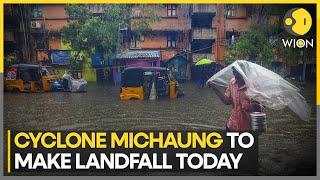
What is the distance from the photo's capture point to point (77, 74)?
730 centimetres

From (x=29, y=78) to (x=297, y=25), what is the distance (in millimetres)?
4696

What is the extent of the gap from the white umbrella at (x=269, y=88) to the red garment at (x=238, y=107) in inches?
4.7

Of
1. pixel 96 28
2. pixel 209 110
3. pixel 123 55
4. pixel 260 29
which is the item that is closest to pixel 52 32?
pixel 96 28

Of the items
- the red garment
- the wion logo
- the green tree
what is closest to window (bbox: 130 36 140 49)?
the green tree

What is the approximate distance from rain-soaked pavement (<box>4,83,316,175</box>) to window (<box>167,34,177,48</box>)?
38.2 inches

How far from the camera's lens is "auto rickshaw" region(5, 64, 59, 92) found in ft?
23.2

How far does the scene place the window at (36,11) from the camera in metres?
6.95

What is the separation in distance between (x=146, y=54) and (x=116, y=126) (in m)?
1.38

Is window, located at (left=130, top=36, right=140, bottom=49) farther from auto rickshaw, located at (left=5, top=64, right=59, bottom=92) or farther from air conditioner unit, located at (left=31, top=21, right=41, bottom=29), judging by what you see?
air conditioner unit, located at (left=31, top=21, right=41, bottom=29)

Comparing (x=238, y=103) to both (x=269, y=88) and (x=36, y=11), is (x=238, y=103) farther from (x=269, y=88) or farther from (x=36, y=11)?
(x=36, y=11)

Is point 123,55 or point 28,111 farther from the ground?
point 123,55

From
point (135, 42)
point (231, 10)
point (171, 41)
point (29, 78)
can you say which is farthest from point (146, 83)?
point (29, 78)

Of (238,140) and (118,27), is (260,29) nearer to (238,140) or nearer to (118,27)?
(238,140)

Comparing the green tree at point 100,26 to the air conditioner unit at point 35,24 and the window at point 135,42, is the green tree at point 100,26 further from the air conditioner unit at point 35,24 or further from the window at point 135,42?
the air conditioner unit at point 35,24
